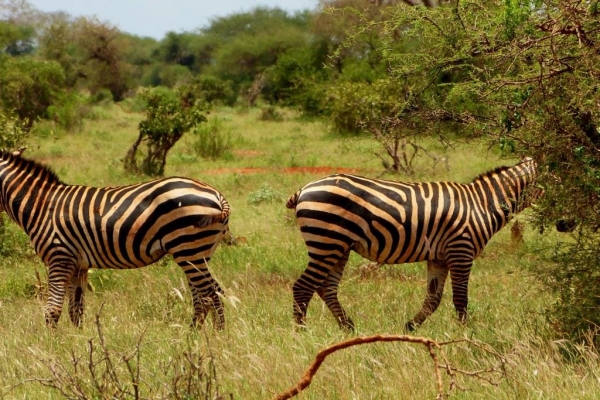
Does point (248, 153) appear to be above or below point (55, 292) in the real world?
below

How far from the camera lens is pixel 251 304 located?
6.45 metres

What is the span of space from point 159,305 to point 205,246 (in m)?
0.73

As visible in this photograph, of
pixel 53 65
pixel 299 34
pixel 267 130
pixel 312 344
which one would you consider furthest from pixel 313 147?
pixel 299 34

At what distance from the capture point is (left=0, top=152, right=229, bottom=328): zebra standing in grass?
243 inches

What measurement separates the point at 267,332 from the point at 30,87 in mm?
19746

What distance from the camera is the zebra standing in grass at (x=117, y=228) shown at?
6.18m

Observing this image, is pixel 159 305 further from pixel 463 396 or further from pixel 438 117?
pixel 463 396

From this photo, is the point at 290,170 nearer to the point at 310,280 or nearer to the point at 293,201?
the point at 293,201

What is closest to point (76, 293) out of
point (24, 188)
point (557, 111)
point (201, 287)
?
point (24, 188)

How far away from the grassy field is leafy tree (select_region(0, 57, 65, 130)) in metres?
12.1

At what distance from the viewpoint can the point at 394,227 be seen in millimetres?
6348

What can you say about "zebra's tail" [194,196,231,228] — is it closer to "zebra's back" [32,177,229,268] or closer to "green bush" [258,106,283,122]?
"zebra's back" [32,177,229,268]

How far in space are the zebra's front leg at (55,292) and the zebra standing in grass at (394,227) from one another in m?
1.79

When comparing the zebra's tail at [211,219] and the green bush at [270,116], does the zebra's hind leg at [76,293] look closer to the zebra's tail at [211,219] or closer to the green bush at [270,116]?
the zebra's tail at [211,219]
